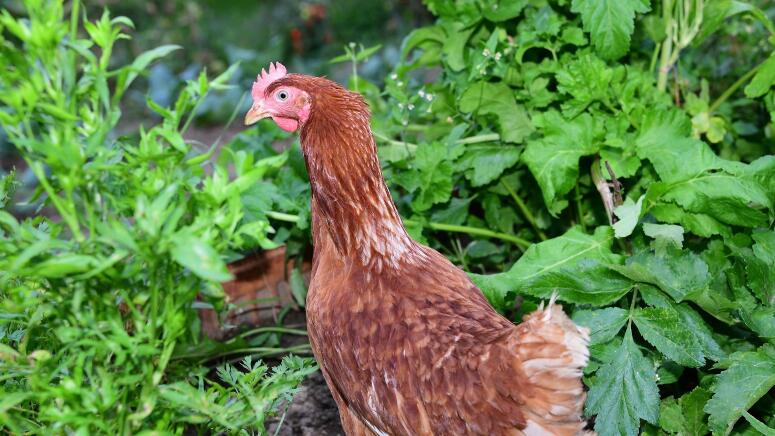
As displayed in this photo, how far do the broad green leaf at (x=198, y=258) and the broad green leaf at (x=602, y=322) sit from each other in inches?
54.1

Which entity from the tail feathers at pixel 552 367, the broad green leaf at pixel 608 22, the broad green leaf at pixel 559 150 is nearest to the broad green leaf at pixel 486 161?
the broad green leaf at pixel 559 150

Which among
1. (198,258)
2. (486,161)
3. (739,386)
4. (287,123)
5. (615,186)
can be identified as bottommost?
(739,386)

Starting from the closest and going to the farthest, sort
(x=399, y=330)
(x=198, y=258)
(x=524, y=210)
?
(x=198, y=258), (x=399, y=330), (x=524, y=210)

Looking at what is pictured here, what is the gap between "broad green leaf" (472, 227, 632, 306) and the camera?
8.28ft

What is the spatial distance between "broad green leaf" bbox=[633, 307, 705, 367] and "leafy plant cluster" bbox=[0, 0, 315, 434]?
1.21 meters

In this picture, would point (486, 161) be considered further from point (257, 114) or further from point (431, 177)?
point (257, 114)

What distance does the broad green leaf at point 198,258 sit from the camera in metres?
1.47

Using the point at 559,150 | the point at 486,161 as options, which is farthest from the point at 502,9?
the point at 559,150

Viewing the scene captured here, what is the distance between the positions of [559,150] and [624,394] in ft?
3.10

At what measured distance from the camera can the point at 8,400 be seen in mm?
1616

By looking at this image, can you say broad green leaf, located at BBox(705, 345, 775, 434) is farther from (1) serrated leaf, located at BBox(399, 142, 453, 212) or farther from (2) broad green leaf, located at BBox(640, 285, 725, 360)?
(1) serrated leaf, located at BBox(399, 142, 453, 212)

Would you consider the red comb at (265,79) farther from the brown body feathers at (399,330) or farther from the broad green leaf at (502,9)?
the broad green leaf at (502,9)

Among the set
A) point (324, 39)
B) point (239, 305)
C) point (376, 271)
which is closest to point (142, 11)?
point (324, 39)

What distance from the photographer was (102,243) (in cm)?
164
